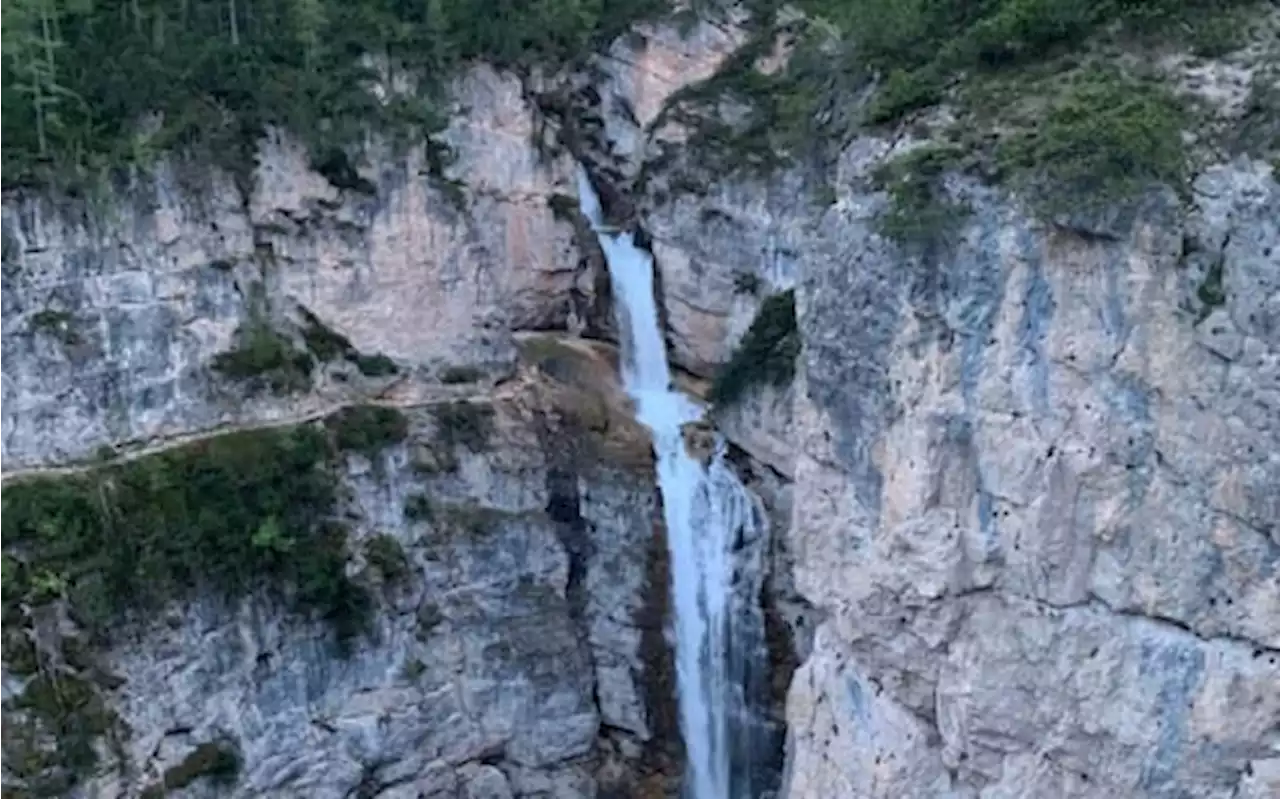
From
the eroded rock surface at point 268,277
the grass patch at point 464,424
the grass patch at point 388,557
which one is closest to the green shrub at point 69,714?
the eroded rock surface at point 268,277

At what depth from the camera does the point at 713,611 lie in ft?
90.6

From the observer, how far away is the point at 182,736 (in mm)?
26016

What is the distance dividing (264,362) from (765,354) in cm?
824

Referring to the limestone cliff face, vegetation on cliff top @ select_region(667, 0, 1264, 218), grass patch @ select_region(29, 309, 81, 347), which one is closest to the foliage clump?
grass patch @ select_region(29, 309, 81, 347)

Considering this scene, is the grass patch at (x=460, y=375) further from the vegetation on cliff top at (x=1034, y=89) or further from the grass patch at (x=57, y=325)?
→ the vegetation on cliff top at (x=1034, y=89)

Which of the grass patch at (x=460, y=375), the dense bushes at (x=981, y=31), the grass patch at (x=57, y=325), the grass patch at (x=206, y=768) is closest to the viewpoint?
the dense bushes at (x=981, y=31)

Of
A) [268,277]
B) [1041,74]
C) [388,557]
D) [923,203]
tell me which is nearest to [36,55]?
[268,277]

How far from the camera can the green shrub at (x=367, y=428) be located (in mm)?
28172

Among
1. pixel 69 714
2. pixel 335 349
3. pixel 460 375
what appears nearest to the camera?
pixel 69 714

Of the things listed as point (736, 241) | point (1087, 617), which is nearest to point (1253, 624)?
point (1087, 617)

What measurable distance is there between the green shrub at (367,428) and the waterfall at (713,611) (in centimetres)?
437

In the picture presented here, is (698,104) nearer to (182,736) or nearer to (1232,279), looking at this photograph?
(182,736)

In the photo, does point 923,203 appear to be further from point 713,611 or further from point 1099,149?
point 713,611

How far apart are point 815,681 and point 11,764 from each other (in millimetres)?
11811
